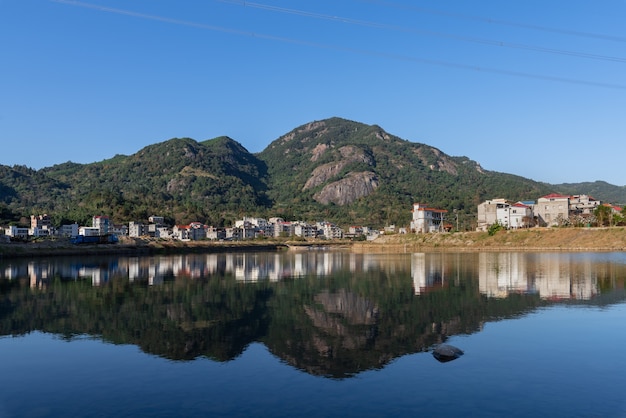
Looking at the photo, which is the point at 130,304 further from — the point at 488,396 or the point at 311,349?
the point at 488,396

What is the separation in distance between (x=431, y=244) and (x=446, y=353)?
107899 mm

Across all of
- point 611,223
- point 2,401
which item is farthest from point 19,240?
point 611,223

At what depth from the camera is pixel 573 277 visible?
42969 mm

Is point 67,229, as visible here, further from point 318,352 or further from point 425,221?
point 318,352

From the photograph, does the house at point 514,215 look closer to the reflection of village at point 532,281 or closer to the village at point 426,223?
the village at point 426,223

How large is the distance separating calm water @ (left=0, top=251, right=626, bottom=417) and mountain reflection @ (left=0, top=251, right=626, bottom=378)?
0.15 metres

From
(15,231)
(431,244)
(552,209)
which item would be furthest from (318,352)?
(15,231)

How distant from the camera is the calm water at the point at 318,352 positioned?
14.0 m

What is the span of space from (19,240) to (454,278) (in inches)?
4132

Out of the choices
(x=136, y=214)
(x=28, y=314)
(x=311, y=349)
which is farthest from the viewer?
(x=136, y=214)

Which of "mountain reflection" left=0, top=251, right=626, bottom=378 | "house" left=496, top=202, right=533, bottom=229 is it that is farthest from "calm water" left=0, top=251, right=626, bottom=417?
"house" left=496, top=202, right=533, bottom=229

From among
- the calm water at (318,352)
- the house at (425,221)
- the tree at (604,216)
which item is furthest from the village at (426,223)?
the calm water at (318,352)

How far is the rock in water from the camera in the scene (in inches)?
714

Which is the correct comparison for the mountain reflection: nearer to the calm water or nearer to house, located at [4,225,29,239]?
the calm water
